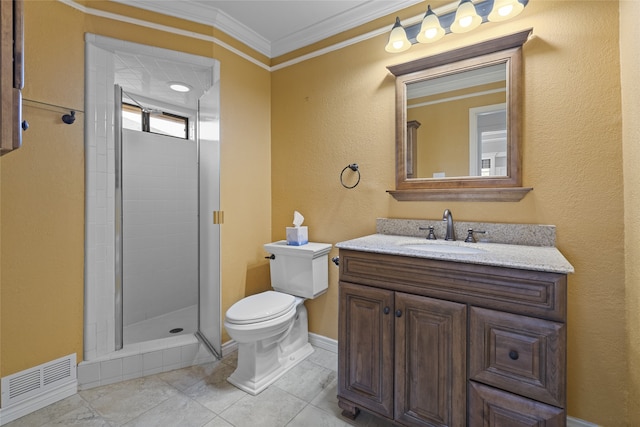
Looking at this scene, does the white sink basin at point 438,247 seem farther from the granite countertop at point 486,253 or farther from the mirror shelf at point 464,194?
the mirror shelf at point 464,194

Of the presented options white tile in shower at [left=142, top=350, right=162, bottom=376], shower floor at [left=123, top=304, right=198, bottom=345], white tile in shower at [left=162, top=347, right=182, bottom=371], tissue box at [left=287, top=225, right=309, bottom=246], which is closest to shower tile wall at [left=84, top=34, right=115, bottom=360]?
white tile in shower at [left=142, top=350, right=162, bottom=376]

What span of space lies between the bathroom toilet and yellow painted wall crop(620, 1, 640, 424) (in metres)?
1.60

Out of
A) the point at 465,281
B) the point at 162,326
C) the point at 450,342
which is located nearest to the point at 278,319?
the point at 450,342

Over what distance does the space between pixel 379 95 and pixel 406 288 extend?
1342 millimetres

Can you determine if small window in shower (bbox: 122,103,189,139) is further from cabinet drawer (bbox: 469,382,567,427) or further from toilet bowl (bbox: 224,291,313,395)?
cabinet drawer (bbox: 469,382,567,427)

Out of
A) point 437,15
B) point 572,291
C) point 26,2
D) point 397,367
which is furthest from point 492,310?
point 26,2

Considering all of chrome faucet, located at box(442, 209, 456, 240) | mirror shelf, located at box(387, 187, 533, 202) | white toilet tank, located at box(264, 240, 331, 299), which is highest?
mirror shelf, located at box(387, 187, 533, 202)

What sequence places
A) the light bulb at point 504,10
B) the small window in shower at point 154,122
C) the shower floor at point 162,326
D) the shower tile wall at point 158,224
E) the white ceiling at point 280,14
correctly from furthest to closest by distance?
the small window in shower at point 154,122 < the shower tile wall at point 158,224 < the shower floor at point 162,326 < the white ceiling at point 280,14 < the light bulb at point 504,10

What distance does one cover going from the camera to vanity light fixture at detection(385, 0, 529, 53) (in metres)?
1.51

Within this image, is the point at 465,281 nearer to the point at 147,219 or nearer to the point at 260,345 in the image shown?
the point at 260,345

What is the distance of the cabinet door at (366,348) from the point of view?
1.38 metres

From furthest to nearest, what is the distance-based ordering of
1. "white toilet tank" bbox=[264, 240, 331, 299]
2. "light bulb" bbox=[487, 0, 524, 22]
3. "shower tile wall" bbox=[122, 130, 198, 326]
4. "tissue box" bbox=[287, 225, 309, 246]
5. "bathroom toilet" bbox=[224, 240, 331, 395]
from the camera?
"shower tile wall" bbox=[122, 130, 198, 326] → "tissue box" bbox=[287, 225, 309, 246] → "white toilet tank" bbox=[264, 240, 331, 299] → "bathroom toilet" bbox=[224, 240, 331, 395] → "light bulb" bbox=[487, 0, 524, 22]

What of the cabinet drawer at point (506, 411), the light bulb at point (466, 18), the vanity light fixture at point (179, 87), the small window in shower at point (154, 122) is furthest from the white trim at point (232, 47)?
the cabinet drawer at point (506, 411)

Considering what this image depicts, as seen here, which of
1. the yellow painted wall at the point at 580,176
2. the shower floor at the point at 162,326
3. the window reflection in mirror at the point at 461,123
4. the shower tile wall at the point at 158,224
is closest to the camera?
the yellow painted wall at the point at 580,176
